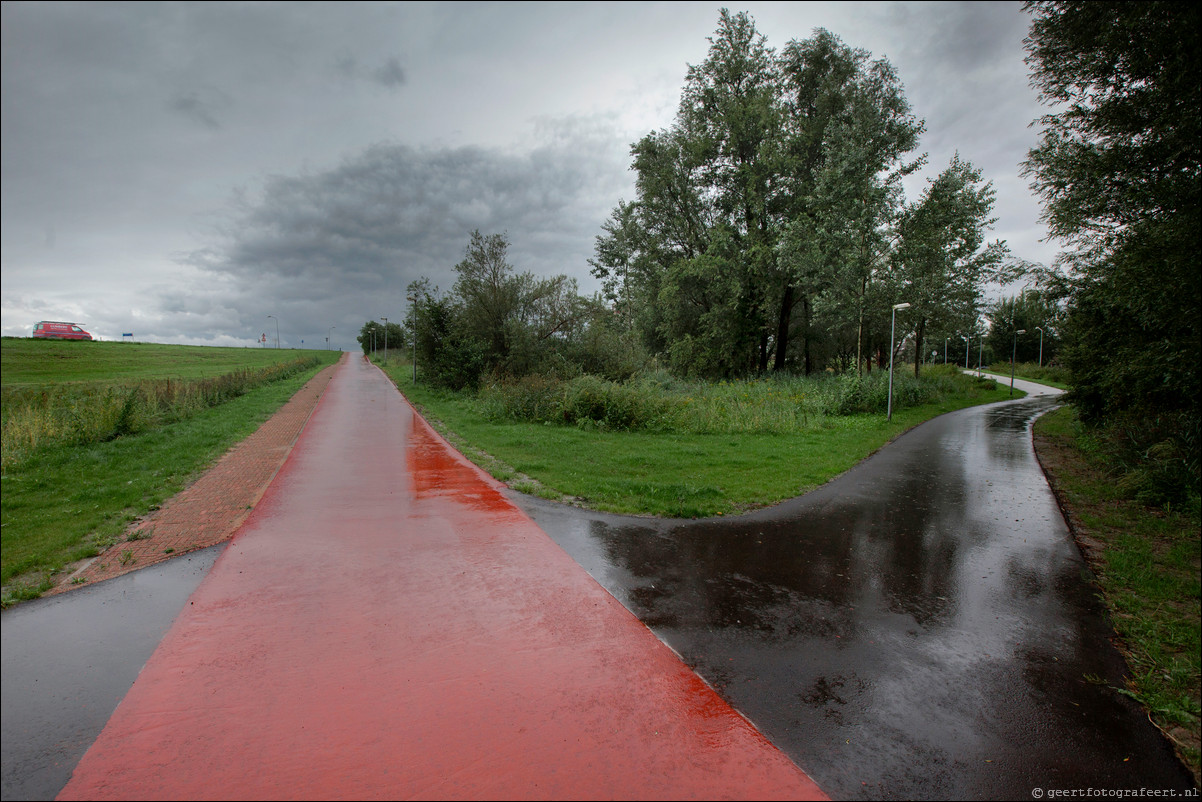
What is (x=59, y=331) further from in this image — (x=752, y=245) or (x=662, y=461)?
(x=752, y=245)

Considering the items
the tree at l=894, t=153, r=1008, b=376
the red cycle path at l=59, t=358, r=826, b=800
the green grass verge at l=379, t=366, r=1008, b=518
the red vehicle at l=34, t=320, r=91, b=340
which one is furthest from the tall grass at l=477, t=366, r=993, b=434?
the red vehicle at l=34, t=320, r=91, b=340

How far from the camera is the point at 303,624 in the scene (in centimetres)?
403

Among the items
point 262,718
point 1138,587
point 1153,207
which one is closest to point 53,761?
point 262,718

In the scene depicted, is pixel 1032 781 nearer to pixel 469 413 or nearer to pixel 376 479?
pixel 376 479

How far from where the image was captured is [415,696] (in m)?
3.18

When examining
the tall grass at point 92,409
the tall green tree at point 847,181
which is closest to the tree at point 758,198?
the tall green tree at point 847,181

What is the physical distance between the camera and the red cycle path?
258 cm

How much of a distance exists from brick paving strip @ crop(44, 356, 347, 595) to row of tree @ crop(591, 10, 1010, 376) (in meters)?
20.8

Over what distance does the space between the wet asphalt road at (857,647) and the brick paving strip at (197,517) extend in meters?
0.46

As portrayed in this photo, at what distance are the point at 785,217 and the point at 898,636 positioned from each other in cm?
2633

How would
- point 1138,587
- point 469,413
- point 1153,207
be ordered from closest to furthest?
point 1138,587
point 1153,207
point 469,413

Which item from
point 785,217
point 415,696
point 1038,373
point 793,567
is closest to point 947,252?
point 785,217

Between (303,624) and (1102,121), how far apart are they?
1240cm

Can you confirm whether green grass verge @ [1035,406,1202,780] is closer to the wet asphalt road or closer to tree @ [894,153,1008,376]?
the wet asphalt road
